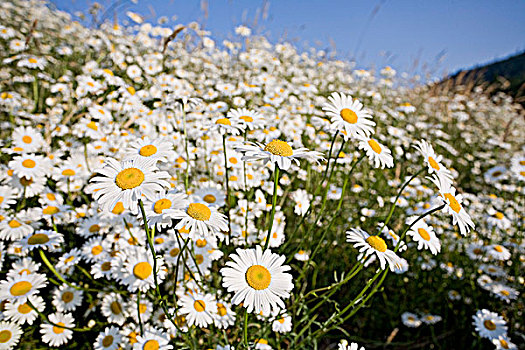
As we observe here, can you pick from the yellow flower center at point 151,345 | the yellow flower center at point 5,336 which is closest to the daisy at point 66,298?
the yellow flower center at point 5,336

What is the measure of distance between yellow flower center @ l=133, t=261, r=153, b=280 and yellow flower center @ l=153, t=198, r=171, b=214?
1.63 feet

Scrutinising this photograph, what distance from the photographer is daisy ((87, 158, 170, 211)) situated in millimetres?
879

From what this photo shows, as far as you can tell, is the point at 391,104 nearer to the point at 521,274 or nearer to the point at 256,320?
the point at 521,274

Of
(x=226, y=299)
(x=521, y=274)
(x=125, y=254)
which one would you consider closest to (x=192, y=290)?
(x=226, y=299)

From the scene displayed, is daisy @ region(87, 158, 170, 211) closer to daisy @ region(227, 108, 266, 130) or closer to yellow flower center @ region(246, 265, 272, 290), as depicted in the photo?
yellow flower center @ region(246, 265, 272, 290)

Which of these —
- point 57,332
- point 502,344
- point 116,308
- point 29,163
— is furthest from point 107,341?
point 502,344

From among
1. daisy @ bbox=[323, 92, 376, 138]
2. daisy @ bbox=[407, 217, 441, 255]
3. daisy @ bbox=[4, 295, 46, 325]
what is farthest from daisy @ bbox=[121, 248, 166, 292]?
daisy @ bbox=[407, 217, 441, 255]

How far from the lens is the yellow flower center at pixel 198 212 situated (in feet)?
3.34

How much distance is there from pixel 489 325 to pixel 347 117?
1876 mm

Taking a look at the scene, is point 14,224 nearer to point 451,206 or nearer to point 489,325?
point 451,206

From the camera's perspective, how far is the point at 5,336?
143 cm

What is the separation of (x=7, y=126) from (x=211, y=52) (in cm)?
373

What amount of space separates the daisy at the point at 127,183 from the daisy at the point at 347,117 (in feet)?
2.25

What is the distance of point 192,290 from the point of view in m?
1.57
